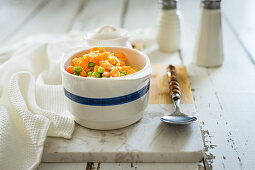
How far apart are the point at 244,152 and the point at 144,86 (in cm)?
32

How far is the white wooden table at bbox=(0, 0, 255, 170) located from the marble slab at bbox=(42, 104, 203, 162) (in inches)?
0.7

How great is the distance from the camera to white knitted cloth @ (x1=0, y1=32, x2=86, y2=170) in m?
0.80

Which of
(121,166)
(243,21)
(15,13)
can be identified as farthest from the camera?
(15,13)

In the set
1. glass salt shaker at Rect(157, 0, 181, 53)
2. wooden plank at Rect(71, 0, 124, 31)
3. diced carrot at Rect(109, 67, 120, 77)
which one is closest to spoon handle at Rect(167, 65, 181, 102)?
diced carrot at Rect(109, 67, 120, 77)

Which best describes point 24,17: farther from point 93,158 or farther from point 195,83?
point 93,158

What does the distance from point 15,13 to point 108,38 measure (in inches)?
53.9

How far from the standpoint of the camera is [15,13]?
229 centimetres

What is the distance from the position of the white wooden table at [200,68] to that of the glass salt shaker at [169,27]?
0.25ft

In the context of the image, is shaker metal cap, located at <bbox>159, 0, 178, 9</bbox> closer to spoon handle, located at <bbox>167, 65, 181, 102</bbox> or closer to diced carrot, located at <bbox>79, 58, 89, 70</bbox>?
spoon handle, located at <bbox>167, 65, 181, 102</bbox>

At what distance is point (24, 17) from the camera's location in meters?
2.19

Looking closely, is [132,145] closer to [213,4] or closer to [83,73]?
[83,73]

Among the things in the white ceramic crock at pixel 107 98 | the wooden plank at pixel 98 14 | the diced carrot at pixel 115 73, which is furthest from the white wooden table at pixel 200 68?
the diced carrot at pixel 115 73

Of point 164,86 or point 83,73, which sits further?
point 164,86

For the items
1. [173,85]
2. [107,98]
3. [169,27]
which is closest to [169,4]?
[169,27]
